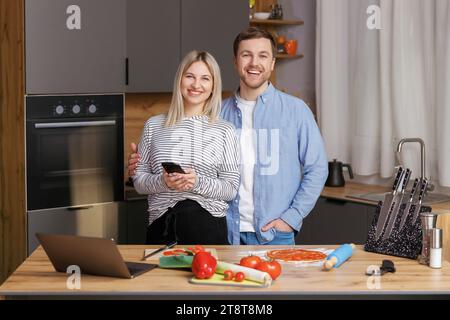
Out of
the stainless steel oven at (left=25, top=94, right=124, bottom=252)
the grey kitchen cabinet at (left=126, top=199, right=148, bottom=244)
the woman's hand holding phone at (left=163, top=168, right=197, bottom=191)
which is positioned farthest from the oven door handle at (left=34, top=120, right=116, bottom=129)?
the woman's hand holding phone at (left=163, top=168, right=197, bottom=191)

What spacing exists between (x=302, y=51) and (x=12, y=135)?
7.45 feet

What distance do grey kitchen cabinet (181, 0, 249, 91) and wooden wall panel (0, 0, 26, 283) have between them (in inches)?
42.4

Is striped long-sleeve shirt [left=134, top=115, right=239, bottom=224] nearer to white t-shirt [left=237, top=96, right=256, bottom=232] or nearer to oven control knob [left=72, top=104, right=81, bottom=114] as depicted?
white t-shirt [left=237, top=96, right=256, bottom=232]

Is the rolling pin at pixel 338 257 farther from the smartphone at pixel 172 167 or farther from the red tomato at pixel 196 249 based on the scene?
the smartphone at pixel 172 167

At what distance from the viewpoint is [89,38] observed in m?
4.62

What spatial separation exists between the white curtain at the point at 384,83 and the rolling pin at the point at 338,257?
1.84 metres

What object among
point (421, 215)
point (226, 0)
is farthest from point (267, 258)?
point (226, 0)

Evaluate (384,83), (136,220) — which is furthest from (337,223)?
(136,220)

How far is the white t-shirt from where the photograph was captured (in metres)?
3.62

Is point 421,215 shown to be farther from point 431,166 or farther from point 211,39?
point 211,39

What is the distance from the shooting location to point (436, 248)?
112 inches

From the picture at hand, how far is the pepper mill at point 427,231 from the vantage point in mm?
2885

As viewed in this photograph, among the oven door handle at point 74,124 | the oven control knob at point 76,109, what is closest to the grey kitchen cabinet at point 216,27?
the oven door handle at point 74,124

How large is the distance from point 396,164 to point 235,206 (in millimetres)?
1747
